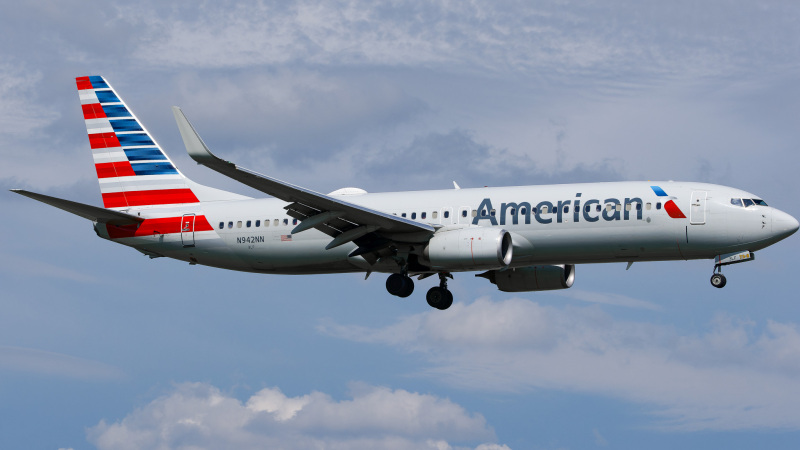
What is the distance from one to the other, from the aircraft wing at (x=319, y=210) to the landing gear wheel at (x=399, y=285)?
1653mm

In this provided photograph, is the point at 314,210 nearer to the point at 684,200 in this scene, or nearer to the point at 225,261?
the point at 225,261

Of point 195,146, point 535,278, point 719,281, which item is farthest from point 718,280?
point 195,146

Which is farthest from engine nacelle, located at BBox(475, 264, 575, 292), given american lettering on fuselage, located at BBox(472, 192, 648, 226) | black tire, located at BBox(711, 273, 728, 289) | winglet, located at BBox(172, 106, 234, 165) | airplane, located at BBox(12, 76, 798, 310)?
winglet, located at BBox(172, 106, 234, 165)

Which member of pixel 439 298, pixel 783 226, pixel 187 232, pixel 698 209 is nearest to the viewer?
pixel 783 226

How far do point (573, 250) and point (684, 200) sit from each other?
4321 mm

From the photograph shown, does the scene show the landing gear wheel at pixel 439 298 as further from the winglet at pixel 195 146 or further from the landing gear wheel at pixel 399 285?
the winglet at pixel 195 146

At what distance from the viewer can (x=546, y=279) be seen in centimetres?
4653

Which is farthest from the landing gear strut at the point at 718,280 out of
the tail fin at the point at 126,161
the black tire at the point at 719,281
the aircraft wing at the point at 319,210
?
the tail fin at the point at 126,161

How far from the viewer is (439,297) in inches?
1754

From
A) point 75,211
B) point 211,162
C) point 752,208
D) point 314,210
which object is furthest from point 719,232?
point 75,211

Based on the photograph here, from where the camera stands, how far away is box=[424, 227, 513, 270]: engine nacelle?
38.9 meters

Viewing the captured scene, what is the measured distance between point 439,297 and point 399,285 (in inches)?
123

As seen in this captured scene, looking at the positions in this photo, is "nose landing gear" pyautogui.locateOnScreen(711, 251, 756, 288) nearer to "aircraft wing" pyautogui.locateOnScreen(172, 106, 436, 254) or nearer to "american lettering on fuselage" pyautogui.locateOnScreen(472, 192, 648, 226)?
"american lettering on fuselage" pyautogui.locateOnScreen(472, 192, 648, 226)

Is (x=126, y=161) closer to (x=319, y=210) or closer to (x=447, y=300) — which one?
(x=319, y=210)
